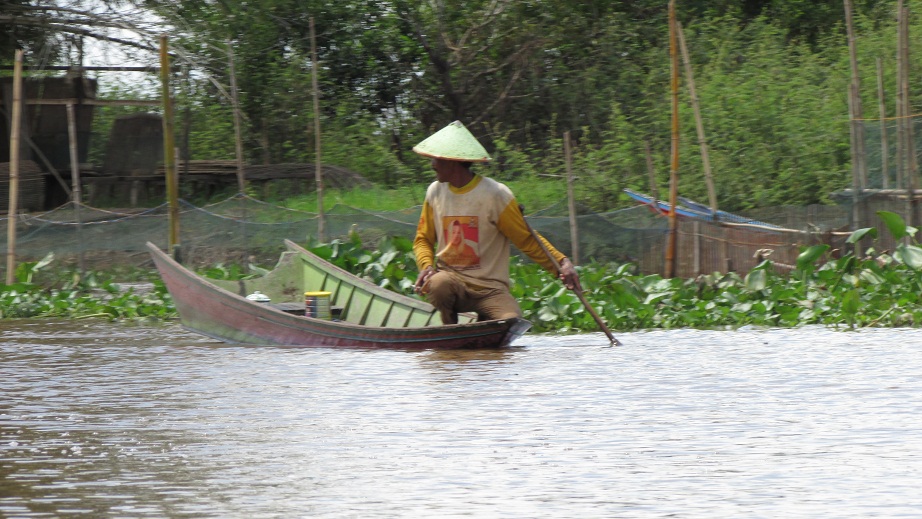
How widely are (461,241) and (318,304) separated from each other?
1.52 metres

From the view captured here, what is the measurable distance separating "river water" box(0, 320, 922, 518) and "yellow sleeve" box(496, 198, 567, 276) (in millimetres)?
640

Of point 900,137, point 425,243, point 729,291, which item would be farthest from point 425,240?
point 900,137

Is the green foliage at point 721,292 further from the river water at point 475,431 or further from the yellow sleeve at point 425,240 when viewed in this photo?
the yellow sleeve at point 425,240

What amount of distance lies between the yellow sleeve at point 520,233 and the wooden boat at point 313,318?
46 cm

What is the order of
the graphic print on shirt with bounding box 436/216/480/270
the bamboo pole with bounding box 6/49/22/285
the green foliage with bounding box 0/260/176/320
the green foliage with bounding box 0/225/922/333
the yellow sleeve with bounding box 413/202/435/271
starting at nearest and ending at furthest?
the graphic print on shirt with bounding box 436/216/480/270
the yellow sleeve with bounding box 413/202/435/271
the green foliage with bounding box 0/225/922/333
the green foliage with bounding box 0/260/176/320
the bamboo pole with bounding box 6/49/22/285

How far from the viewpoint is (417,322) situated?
31.3 ft

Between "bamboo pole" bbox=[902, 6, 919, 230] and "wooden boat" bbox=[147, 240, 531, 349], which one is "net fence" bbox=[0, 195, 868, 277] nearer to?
"bamboo pole" bbox=[902, 6, 919, 230]

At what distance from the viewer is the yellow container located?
9930mm

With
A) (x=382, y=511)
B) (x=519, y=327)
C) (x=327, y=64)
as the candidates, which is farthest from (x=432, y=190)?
(x=327, y=64)

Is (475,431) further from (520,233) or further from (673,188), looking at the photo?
(673,188)

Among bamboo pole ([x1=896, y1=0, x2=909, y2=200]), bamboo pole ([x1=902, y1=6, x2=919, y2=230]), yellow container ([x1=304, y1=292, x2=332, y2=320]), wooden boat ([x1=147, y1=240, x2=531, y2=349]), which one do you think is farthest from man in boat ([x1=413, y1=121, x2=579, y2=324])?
bamboo pole ([x1=896, y1=0, x2=909, y2=200])

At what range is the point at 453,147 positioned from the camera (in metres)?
8.69

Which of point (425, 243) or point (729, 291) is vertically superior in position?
point (425, 243)

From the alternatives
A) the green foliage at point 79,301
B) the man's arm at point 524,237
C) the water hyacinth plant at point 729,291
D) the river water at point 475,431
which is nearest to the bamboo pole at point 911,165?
the water hyacinth plant at point 729,291
